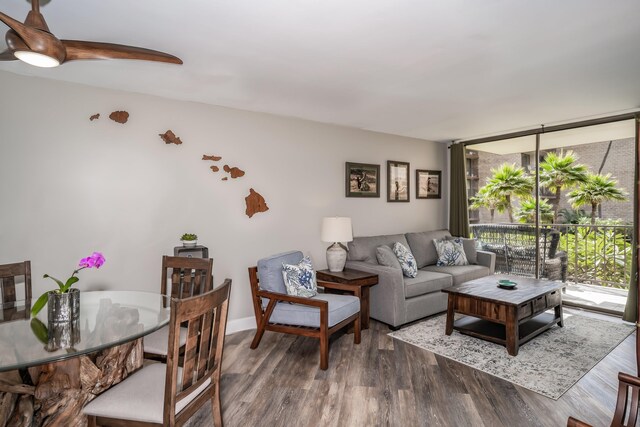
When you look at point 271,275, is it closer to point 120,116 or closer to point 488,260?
point 120,116

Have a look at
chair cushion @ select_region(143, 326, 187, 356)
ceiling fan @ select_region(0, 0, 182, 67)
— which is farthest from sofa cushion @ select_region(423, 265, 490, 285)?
ceiling fan @ select_region(0, 0, 182, 67)

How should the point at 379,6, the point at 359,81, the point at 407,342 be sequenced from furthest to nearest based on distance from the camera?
1. the point at 407,342
2. the point at 359,81
3. the point at 379,6

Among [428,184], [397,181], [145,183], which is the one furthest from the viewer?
[428,184]

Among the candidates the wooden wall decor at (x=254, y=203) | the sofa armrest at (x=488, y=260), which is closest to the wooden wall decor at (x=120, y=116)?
the wooden wall decor at (x=254, y=203)

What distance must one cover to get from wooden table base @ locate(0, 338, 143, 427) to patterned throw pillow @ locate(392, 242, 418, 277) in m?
3.30

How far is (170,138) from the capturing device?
3.46 m

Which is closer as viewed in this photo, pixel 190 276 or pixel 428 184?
pixel 190 276

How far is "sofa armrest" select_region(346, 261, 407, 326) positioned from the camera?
384cm

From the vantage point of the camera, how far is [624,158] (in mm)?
4652

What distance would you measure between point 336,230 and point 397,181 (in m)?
1.95

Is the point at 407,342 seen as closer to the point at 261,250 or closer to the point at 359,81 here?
the point at 261,250

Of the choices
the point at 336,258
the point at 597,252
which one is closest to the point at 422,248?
the point at 336,258

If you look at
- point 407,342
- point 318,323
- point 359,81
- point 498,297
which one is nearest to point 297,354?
point 318,323

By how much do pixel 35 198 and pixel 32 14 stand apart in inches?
78.5
